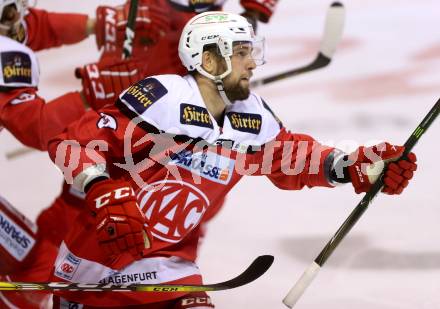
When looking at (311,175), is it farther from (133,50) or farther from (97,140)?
(133,50)

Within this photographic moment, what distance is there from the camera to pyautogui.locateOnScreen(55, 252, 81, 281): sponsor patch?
2512 millimetres

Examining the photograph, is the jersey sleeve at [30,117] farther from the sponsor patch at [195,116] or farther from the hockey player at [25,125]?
the sponsor patch at [195,116]

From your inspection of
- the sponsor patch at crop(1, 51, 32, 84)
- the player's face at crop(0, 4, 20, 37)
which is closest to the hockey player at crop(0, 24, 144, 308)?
the sponsor patch at crop(1, 51, 32, 84)

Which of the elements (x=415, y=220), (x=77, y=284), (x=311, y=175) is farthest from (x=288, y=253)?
(x=77, y=284)

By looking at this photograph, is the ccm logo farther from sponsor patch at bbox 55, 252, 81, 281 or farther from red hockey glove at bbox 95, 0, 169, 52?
red hockey glove at bbox 95, 0, 169, 52

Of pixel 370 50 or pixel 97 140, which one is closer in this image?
pixel 97 140

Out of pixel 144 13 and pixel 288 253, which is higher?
pixel 144 13

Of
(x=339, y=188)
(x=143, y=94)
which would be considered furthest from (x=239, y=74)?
(x=339, y=188)

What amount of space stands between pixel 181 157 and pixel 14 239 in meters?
0.87

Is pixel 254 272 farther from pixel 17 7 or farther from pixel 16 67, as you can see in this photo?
pixel 17 7

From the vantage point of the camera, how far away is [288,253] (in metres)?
3.46

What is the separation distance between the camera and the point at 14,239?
120 inches

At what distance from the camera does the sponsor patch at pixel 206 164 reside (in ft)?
8.05

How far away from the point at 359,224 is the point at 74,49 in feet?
8.12
